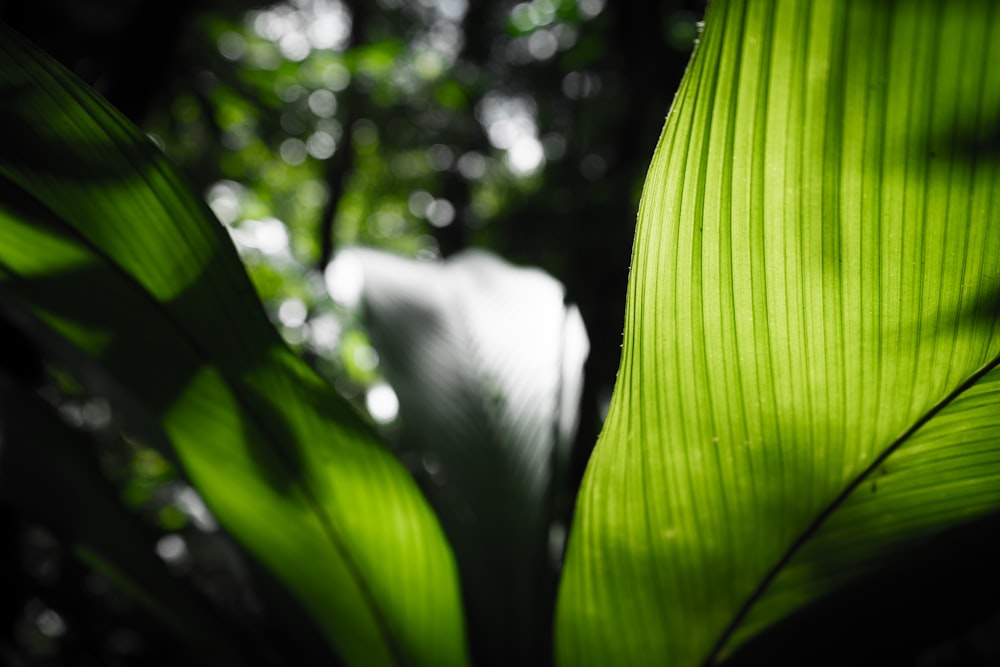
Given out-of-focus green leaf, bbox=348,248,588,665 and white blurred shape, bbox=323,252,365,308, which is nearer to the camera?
out-of-focus green leaf, bbox=348,248,588,665

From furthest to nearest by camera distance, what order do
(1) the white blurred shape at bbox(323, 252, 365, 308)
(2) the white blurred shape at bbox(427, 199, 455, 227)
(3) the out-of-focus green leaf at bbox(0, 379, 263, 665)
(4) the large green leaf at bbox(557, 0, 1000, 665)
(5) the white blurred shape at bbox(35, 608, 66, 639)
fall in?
(2) the white blurred shape at bbox(427, 199, 455, 227), (5) the white blurred shape at bbox(35, 608, 66, 639), (1) the white blurred shape at bbox(323, 252, 365, 308), (3) the out-of-focus green leaf at bbox(0, 379, 263, 665), (4) the large green leaf at bbox(557, 0, 1000, 665)

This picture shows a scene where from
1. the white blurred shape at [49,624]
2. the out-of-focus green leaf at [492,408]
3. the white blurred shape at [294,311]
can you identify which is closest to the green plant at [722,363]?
the out-of-focus green leaf at [492,408]

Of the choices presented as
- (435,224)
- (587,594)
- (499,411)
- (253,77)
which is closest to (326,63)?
(253,77)

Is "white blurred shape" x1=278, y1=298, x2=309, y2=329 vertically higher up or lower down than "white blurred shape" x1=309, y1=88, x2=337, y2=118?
lower down

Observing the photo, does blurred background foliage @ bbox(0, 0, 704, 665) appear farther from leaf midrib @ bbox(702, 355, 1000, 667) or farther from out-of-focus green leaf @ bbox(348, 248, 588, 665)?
leaf midrib @ bbox(702, 355, 1000, 667)

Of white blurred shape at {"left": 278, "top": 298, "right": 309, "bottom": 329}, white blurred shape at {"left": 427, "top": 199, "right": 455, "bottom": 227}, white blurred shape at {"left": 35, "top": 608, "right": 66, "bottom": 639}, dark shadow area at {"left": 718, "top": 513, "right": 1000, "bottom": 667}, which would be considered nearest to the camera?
dark shadow area at {"left": 718, "top": 513, "right": 1000, "bottom": 667}

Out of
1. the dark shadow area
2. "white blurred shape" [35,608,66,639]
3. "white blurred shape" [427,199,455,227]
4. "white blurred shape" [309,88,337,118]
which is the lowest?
"white blurred shape" [35,608,66,639]

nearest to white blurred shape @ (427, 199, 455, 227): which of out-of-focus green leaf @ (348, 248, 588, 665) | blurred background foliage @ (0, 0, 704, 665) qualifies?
blurred background foliage @ (0, 0, 704, 665)
